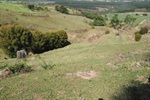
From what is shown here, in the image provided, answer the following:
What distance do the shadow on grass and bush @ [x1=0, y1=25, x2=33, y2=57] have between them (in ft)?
152

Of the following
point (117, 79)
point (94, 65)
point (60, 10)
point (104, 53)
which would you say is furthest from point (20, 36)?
point (60, 10)

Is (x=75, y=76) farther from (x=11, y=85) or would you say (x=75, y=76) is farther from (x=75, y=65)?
(x=11, y=85)

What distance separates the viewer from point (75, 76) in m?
23.8

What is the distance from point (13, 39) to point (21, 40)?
205 centimetres

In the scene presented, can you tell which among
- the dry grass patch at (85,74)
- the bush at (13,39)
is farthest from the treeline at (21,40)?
the dry grass patch at (85,74)

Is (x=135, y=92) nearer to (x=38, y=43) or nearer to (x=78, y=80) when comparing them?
(x=78, y=80)

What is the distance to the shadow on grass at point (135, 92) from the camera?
19.9m

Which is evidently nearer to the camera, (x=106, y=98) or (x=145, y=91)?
(x=106, y=98)

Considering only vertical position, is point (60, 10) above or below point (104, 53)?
below

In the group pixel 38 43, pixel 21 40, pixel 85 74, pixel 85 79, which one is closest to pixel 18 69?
pixel 85 74

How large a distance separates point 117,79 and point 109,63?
14.5ft

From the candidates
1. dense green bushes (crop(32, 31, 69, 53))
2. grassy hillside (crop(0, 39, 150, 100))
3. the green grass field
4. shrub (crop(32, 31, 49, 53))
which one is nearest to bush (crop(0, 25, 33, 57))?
shrub (crop(32, 31, 49, 53))

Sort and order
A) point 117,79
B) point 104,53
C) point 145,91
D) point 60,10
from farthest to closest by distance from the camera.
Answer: point 60,10 → point 104,53 → point 117,79 → point 145,91

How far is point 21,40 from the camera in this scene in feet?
213
